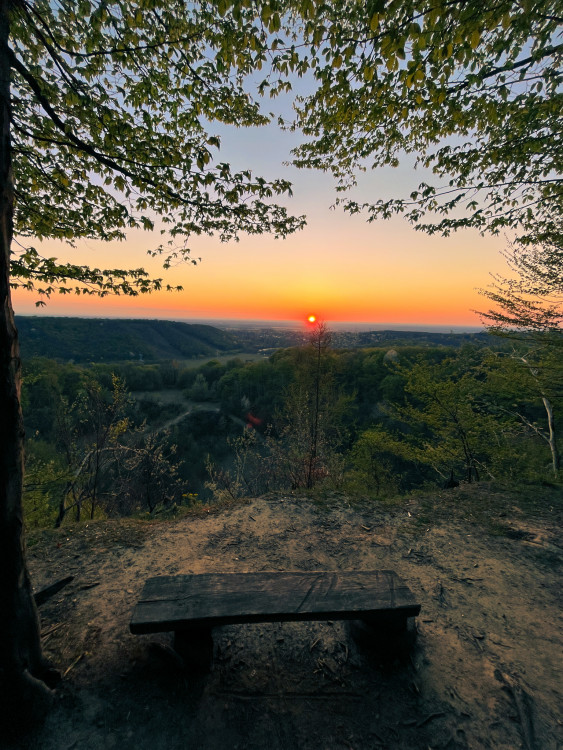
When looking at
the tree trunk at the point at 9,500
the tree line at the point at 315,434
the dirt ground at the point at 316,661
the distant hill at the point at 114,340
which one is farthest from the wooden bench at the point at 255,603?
the distant hill at the point at 114,340

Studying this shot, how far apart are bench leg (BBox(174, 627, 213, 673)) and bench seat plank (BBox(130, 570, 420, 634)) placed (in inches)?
6.5

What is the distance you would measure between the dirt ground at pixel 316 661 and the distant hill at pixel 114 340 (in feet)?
156

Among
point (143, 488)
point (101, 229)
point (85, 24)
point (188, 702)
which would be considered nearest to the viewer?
point (188, 702)

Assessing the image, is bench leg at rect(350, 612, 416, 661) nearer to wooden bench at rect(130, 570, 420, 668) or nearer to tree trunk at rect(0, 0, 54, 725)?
wooden bench at rect(130, 570, 420, 668)

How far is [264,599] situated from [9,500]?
6.78 feet

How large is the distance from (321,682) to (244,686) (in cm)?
64

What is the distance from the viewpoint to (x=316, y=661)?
2561 millimetres

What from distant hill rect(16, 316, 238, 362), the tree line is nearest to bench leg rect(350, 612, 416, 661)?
the tree line

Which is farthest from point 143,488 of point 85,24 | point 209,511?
point 85,24

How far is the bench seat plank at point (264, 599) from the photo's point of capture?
225 centimetres

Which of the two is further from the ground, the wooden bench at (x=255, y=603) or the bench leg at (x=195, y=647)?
the wooden bench at (x=255, y=603)

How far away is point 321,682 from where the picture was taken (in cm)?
238

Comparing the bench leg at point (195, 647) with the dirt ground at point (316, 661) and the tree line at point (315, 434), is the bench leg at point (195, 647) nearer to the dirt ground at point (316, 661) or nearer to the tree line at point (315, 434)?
the dirt ground at point (316, 661)

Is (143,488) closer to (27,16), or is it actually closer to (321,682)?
(321,682)
